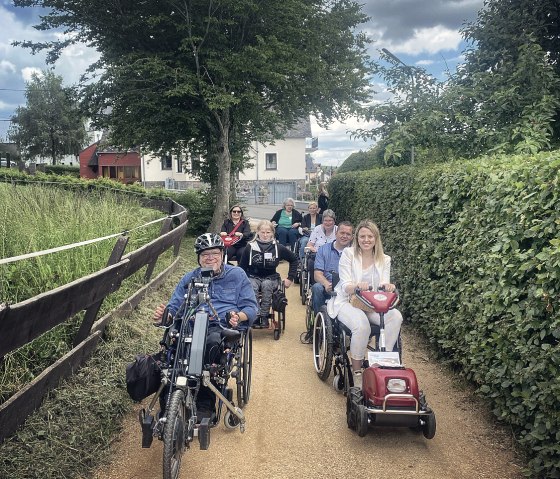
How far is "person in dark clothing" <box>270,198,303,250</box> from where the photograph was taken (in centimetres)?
1194

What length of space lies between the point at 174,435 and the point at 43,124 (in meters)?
60.8

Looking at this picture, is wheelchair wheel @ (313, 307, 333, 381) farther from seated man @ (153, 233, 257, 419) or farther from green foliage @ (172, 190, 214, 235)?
green foliage @ (172, 190, 214, 235)

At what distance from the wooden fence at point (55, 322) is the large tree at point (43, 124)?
56837mm

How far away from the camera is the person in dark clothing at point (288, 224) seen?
1194 cm

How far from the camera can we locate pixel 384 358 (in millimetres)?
4402

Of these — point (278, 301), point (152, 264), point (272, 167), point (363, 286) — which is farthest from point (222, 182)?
point (272, 167)

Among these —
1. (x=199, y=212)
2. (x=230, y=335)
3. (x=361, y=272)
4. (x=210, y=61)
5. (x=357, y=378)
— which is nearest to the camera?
(x=230, y=335)

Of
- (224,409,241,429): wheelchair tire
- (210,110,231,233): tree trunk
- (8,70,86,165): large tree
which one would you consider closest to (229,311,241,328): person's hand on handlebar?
(224,409,241,429): wheelchair tire

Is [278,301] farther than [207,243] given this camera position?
Yes

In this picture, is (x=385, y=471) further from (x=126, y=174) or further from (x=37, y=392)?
(x=126, y=174)

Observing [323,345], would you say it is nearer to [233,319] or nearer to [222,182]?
[233,319]

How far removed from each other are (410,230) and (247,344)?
138 inches

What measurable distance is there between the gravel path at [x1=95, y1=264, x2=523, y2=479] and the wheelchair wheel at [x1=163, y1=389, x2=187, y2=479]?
1.75 feet

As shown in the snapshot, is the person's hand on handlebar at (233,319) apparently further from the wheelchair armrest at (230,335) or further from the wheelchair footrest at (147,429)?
the wheelchair footrest at (147,429)
